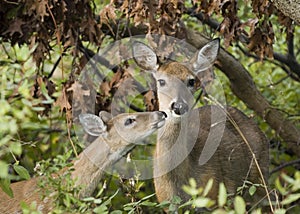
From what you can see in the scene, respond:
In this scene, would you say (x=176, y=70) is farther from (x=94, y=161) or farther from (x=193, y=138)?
(x=94, y=161)

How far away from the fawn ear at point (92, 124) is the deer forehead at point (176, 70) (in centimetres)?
58

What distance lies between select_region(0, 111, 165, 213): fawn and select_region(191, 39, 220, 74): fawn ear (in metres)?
0.57

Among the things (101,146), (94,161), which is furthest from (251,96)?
(94,161)

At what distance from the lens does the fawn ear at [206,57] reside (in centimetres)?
525

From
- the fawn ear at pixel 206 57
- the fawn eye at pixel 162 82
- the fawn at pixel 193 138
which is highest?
the fawn ear at pixel 206 57

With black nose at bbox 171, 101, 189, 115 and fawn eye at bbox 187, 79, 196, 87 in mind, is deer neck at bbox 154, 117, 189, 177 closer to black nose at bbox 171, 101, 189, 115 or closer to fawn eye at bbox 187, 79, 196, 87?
black nose at bbox 171, 101, 189, 115

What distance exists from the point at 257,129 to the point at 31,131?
201cm

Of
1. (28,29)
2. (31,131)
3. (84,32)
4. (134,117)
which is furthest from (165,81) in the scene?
(31,131)

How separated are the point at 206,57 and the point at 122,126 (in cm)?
77

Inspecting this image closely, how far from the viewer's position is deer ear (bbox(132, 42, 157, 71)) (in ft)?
17.5

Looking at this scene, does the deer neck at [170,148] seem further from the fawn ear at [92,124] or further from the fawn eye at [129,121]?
the fawn ear at [92,124]

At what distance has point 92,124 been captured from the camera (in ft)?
17.0

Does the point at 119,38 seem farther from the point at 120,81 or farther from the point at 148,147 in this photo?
the point at 148,147

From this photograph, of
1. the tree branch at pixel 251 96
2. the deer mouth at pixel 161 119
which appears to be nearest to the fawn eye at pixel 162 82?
the deer mouth at pixel 161 119
